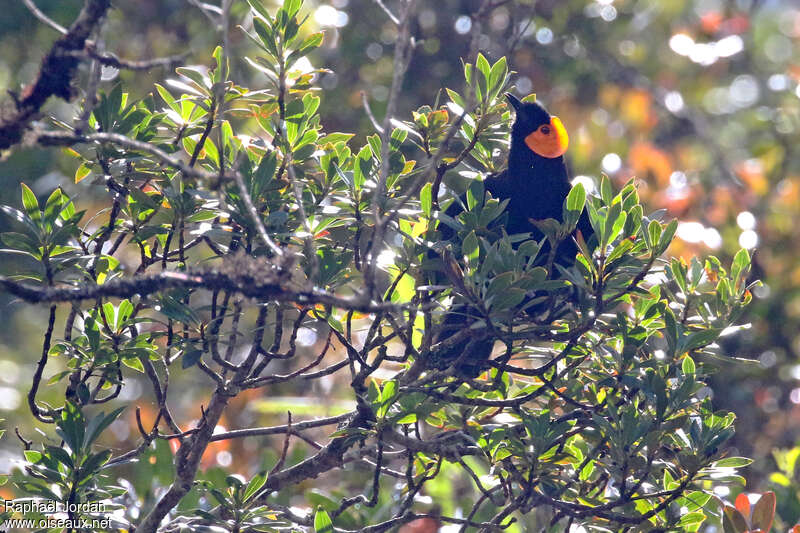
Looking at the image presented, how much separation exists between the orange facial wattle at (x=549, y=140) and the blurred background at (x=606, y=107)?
423 mm

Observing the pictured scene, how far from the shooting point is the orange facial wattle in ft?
9.93

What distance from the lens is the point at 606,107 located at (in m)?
4.76

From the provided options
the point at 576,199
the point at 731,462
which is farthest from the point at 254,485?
the point at 731,462

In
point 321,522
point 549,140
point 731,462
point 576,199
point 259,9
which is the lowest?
point 321,522

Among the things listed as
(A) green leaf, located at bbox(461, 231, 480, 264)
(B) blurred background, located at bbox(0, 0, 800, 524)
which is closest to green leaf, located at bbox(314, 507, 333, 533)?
(A) green leaf, located at bbox(461, 231, 480, 264)

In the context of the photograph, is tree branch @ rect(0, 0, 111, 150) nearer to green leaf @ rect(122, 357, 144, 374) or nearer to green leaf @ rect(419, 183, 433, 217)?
green leaf @ rect(122, 357, 144, 374)

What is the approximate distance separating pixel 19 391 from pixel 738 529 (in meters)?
4.24

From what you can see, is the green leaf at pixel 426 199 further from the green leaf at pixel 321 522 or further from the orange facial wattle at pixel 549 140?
the orange facial wattle at pixel 549 140

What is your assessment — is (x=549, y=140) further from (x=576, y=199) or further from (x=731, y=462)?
(x=731, y=462)

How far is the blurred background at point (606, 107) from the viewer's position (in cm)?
353

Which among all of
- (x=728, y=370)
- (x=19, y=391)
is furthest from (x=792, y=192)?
(x=19, y=391)

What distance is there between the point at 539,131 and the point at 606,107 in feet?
6.07

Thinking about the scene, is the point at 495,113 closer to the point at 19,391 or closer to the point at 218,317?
the point at 218,317

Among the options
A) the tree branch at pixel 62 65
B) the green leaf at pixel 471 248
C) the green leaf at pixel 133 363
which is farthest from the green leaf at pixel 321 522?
the tree branch at pixel 62 65
